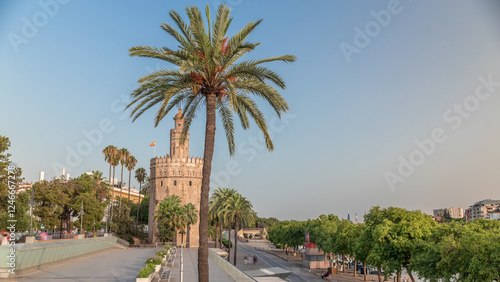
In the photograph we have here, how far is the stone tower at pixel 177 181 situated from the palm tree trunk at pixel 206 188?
6047cm

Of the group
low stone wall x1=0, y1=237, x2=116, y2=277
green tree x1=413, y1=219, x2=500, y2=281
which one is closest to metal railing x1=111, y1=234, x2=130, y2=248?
low stone wall x1=0, y1=237, x2=116, y2=277

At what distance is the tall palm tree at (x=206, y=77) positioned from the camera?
14.6 metres

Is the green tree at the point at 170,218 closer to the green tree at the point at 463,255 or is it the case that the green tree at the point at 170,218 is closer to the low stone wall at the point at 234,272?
the low stone wall at the point at 234,272

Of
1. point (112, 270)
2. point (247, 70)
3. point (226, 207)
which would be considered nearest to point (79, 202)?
point (226, 207)

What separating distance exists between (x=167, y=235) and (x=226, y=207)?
16.2 metres

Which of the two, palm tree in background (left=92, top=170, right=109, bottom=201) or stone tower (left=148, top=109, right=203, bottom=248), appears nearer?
palm tree in background (left=92, top=170, right=109, bottom=201)

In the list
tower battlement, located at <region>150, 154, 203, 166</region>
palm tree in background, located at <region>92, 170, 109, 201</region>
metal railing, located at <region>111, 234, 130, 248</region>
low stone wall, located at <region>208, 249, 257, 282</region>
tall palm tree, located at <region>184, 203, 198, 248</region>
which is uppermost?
tower battlement, located at <region>150, 154, 203, 166</region>

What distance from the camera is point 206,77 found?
1521cm

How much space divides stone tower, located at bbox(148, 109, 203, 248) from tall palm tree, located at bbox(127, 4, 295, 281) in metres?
59.7

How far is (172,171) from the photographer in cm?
7656

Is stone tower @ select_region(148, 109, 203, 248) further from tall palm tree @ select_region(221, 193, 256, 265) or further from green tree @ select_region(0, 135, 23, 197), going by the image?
green tree @ select_region(0, 135, 23, 197)

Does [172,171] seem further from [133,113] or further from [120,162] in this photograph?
[133,113]

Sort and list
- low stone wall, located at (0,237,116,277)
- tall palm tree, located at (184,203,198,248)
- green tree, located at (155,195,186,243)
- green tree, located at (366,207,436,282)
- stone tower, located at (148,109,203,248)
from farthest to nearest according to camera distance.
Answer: stone tower, located at (148,109,203,248)
tall palm tree, located at (184,203,198,248)
green tree, located at (155,195,186,243)
green tree, located at (366,207,436,282)
low stone wall, located at (0,237,116,277)

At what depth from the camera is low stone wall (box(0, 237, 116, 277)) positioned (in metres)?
22.1
